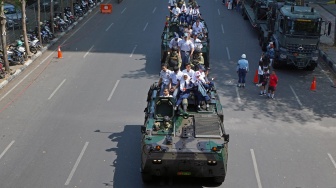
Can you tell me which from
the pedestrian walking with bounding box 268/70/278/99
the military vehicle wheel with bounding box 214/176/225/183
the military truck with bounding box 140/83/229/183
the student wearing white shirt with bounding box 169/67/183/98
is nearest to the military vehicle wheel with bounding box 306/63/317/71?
the pedestrian walking with bounding box 268/70/278/99

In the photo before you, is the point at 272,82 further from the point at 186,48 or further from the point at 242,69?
the point at 186,48

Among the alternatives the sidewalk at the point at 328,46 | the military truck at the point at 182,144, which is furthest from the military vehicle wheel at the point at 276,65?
the military truck at the point at 182,144

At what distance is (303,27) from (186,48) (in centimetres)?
619

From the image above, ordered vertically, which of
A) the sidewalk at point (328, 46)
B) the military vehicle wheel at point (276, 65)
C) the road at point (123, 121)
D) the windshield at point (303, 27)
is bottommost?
the road at point (123, 121)

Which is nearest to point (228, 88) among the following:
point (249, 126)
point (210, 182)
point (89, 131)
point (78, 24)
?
point (249, 126)

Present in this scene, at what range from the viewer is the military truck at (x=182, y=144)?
43.9 ft

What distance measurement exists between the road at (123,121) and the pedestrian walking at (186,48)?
1895mm

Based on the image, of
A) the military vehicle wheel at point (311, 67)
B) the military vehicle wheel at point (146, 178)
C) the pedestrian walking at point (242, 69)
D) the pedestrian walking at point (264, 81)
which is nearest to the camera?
the military vehicle wheel at point (146, 178)

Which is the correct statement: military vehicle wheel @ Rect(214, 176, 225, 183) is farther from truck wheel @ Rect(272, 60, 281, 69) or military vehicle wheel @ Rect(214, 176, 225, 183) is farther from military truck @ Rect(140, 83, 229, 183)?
truck wheel @ Rect(272, 60, 281, 69)

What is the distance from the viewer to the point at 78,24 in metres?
37.6

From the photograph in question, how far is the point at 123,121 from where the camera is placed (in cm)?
1925

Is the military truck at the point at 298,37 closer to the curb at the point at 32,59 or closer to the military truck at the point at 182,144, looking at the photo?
the military truck at the point at 182,144

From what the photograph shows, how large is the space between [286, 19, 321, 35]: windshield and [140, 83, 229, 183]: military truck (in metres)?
11.7

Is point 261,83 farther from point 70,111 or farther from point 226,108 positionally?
point 70,111
